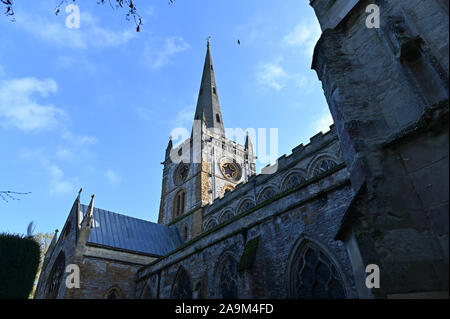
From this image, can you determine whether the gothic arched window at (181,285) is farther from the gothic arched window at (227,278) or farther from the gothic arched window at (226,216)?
the gothic arched window at (226,216)

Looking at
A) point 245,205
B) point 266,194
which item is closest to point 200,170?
point 245,205

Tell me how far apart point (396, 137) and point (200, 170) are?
24.0 meters

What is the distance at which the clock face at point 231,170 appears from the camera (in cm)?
2968

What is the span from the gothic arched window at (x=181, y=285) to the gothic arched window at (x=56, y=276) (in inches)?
315

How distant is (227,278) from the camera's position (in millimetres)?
10117

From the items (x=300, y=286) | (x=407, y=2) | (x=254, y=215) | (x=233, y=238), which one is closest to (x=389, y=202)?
(x=407, y=2)

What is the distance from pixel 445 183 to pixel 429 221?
18.5 inches

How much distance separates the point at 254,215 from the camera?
988 cm

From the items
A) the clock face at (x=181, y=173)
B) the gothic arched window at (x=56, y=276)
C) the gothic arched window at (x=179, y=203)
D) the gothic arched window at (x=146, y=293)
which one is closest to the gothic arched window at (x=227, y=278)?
the gothic arched window at (x=146, y=293)

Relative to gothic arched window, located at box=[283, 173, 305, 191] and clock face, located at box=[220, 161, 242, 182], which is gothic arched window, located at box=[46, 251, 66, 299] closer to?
gothic arched window, located at box=[283, 173, 305, 191]

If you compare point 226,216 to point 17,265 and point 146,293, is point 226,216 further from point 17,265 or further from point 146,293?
point 17,265

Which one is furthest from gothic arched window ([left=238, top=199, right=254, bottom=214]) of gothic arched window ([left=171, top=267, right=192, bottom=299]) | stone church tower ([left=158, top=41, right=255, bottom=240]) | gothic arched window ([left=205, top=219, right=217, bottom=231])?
gothic arched window ([left=171, top=267, right=192, bottom=299])

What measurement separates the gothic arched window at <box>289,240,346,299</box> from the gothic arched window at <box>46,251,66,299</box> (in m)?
14.5
